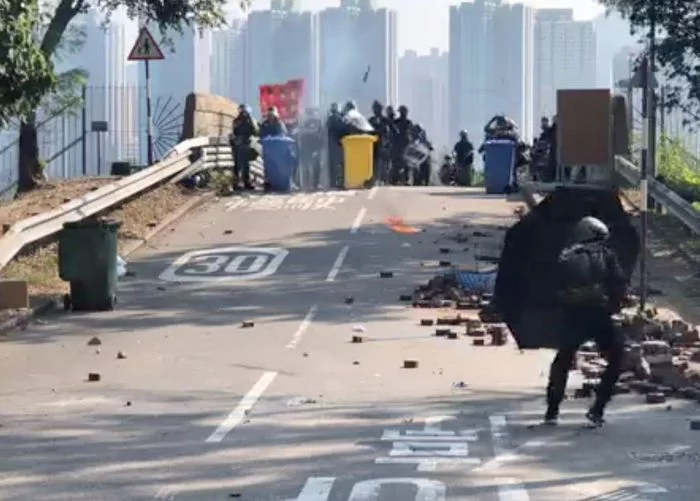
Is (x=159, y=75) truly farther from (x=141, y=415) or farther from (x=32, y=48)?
(x=141, y=415)

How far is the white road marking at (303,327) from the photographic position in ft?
55.0

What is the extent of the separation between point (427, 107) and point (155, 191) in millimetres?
29537

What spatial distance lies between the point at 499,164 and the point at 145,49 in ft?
26.5

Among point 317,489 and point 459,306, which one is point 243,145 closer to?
point 459,306

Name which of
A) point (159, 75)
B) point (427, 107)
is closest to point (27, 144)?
point (159, 75)

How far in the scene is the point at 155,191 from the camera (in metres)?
30.2

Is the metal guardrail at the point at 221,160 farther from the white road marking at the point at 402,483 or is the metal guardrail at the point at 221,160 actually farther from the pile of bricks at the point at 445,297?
the white road marking at the point at 402,483

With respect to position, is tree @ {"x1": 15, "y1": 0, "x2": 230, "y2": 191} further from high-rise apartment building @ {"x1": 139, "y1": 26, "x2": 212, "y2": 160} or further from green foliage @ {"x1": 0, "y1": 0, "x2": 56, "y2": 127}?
green foliage @ {"x1": 0, "y1": 0, "x2": 56, "y2": 127}

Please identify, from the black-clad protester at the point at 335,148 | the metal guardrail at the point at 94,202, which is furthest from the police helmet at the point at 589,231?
the black-clad protester at the point at 335,148

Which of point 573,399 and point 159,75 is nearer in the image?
point 573,399

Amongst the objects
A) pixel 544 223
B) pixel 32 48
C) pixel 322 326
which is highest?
pixel 32 48

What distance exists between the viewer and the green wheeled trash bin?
19297 millimetres

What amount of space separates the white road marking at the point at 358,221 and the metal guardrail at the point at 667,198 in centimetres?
466

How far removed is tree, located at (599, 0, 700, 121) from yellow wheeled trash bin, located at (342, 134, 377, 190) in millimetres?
6742
